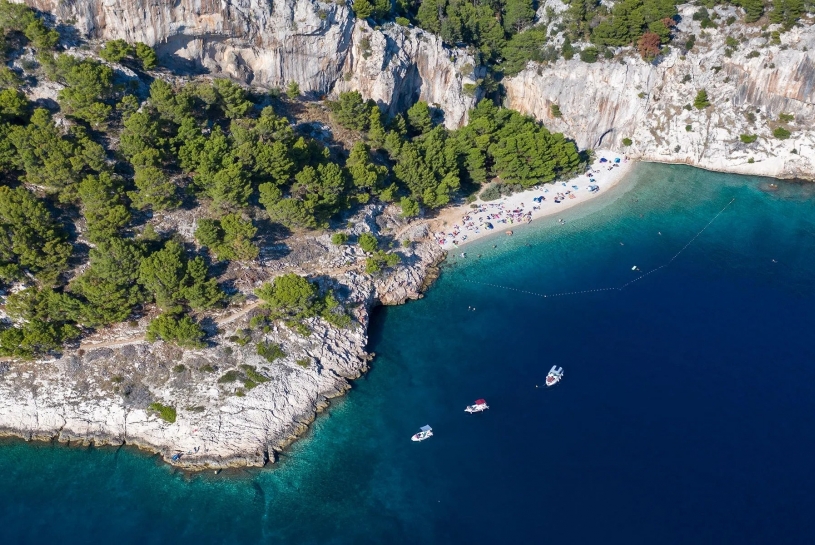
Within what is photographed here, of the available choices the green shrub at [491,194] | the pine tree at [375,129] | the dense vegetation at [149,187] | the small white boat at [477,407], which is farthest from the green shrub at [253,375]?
the green shrub at [491,194]

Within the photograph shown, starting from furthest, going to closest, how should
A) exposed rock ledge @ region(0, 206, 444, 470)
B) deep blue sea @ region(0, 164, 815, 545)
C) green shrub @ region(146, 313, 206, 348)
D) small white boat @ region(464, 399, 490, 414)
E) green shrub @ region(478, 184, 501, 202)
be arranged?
green shrub @ region(478, 184, 501, 202) → green shrub @ region(146, 313, 206, 348) → small white boat @ region(464, 399, 490, 414) → exposed rock ledge @ region(0, 206, 444, 470) → deep blue sea @ region(0, 164, 815, 545)

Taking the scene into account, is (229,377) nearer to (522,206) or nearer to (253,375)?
(253,375)

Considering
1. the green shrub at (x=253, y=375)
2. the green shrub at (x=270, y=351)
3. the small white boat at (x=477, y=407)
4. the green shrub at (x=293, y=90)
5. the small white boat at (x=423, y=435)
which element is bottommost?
the small white boat at (x=423, y=435)

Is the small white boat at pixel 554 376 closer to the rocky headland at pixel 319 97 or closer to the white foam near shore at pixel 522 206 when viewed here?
the rocky headland at pixel 319 97

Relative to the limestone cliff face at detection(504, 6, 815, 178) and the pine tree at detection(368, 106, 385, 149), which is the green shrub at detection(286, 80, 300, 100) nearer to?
the pine tree at detection(368, 106, 385, 149)

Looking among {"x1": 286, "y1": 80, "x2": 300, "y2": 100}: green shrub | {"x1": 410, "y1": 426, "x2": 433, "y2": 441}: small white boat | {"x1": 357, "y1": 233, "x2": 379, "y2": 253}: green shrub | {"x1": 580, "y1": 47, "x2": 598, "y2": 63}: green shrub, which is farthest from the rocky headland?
{"x1": 410, "y1": 426, "x2": 433, "y2": 441}: small white boat

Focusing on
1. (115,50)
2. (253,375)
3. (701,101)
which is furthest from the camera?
(701,101)

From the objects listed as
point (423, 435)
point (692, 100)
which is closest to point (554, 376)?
point (423, 435)
